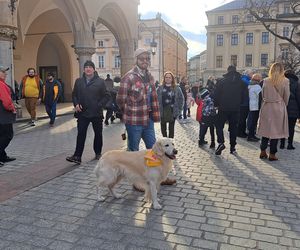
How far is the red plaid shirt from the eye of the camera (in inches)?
202

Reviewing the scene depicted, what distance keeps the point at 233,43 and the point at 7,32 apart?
6522cm

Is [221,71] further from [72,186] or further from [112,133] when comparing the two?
[72,186]

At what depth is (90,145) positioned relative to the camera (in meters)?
8.73

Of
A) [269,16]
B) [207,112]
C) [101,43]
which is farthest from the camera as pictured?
[101,43]

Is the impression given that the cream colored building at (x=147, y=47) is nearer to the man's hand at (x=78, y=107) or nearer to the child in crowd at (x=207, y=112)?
the child in crowd at (x=207, y=112)

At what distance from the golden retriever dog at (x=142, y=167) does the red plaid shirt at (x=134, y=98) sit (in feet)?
2.58

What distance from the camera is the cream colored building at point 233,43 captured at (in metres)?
68.7

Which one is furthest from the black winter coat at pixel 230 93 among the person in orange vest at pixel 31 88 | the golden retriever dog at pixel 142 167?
the person in orange vest at pixel 31 88

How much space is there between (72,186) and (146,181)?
1443mm

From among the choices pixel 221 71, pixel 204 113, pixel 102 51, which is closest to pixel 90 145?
pixel 204 113

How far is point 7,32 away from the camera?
11523mm

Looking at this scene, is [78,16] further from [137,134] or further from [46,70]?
[137,134]

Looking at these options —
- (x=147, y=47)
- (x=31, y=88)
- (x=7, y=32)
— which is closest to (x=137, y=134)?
(x=31, y=88)

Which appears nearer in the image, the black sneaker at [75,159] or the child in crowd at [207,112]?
the black sneaker at [75,159]
